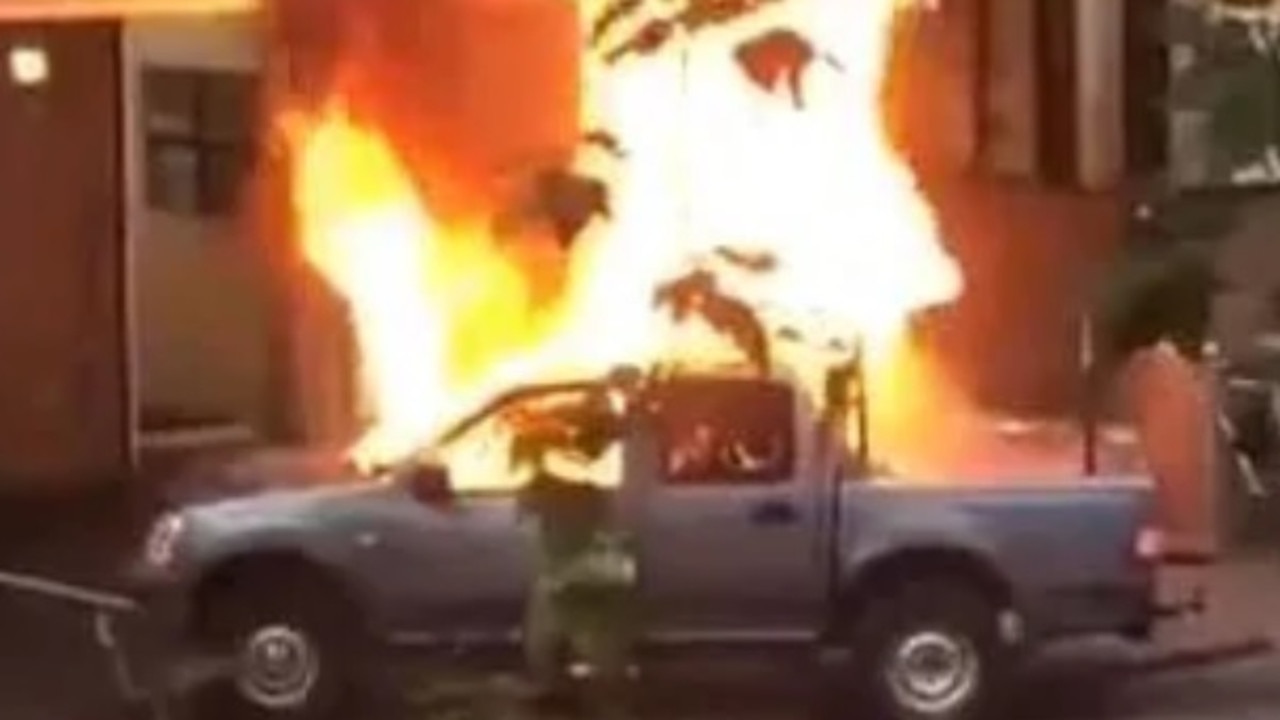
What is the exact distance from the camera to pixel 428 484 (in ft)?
47.2

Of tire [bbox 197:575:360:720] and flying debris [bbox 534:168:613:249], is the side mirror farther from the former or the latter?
flying debris [bbox 534:168:613:249]

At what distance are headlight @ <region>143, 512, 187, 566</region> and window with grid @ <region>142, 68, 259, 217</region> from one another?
5850 millimetres

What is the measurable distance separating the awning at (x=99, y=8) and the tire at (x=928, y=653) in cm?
314

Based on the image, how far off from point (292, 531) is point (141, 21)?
658 centimetres

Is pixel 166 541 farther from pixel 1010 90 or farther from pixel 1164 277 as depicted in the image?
pixel 1164 277

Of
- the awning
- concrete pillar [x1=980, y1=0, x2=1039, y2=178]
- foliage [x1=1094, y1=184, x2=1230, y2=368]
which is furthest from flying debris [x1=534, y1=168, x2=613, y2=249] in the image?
the awning

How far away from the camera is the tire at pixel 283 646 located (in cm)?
1470

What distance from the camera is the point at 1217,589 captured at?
1777 cm

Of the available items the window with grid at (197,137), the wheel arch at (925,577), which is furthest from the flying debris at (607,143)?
the window with grid at (197,137)

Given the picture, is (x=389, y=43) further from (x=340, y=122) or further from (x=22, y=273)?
(x=22, y=273)

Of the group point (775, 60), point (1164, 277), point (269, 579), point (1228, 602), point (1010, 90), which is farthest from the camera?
point (1228, 602)

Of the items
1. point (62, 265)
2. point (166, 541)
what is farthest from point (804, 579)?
point (62, 265)

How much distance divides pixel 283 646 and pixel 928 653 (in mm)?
2291

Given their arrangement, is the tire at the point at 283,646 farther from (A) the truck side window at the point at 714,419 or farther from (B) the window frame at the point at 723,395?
(B) the window frame at the point at 723,395
